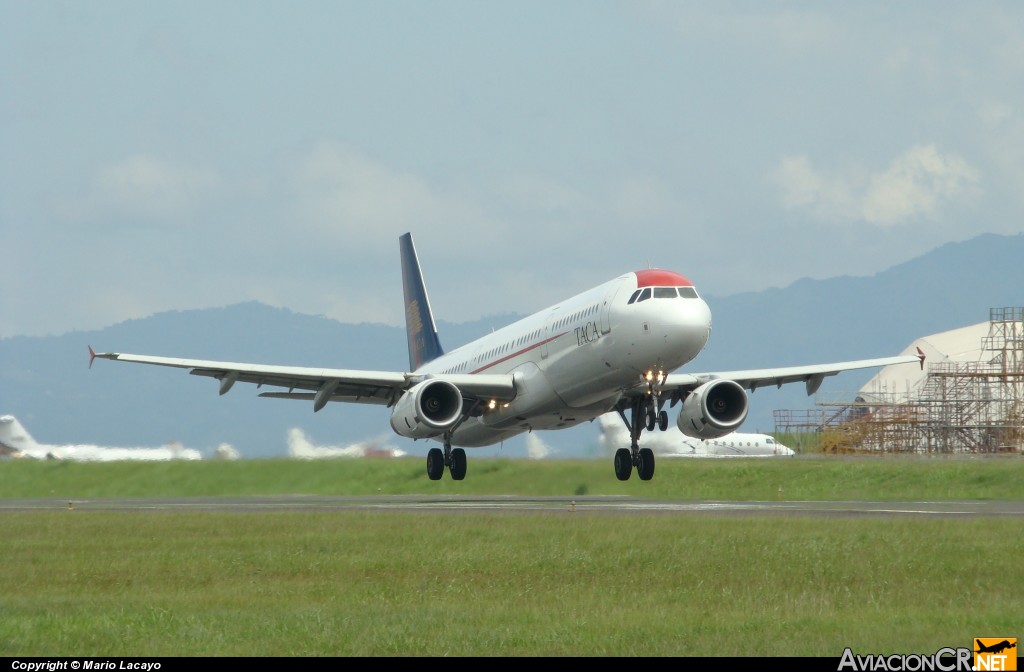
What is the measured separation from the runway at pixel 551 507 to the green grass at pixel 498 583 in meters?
2.29

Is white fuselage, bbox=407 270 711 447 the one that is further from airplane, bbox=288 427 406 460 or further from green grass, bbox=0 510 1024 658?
airplane, bbox=288 427 406 460

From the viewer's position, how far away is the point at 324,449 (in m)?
51.9

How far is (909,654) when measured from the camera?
13.9 metres

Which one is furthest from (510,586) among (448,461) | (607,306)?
(448,461)

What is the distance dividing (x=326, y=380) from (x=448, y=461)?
14.7 feet

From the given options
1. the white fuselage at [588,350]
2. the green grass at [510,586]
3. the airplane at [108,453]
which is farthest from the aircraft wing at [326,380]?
the green grass at [510,586]

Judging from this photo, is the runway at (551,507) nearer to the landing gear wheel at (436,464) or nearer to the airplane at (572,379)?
the landing gear wheel at (436,464)

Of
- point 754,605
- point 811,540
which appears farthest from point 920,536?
point 754,605

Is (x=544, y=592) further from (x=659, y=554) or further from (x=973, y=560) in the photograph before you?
(x=973, y=560)

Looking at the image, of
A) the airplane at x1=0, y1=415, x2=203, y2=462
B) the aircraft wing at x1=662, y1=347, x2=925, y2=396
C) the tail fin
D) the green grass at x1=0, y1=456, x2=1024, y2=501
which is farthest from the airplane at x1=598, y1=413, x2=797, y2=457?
the aircraft wing at x1=662, y1=347, x2=925, y2=396

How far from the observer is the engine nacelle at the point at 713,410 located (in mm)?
40219

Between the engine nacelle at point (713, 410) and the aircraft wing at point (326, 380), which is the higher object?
the aircraft wing at point (326, 380)

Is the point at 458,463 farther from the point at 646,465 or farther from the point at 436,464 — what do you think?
the point at 646,465

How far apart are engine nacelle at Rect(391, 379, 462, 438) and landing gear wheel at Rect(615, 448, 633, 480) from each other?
4.63 m
